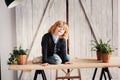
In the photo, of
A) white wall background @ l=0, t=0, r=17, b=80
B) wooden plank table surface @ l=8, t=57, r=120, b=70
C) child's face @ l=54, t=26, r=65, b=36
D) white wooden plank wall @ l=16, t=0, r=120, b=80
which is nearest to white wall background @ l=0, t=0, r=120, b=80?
white wall background @ l=0, t=0, r=17, b=80

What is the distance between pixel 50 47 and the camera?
10.9 ft

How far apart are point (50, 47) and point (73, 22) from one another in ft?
4.29

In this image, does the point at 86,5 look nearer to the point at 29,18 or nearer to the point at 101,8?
the point at 101,8

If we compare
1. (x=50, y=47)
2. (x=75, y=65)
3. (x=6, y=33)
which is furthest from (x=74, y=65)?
(x=6, y=33)

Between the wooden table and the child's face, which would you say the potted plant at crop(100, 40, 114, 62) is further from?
the child's face

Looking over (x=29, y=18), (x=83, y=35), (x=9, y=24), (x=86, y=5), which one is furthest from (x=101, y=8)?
(x=9, y=24)

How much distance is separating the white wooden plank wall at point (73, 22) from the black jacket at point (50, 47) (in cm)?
115

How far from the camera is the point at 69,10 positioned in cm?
449

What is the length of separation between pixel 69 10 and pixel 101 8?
58 cm

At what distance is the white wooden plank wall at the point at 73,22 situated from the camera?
4410mm

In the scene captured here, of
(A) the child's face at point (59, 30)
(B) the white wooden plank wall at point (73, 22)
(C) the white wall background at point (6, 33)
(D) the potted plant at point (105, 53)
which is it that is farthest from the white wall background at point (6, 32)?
(D) the potted plant at point (105, 53)

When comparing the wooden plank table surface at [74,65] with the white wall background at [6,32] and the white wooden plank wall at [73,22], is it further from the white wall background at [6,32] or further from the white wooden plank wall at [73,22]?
the white wall background at [6,32]

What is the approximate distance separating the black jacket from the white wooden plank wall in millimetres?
1153

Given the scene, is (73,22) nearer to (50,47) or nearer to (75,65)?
(50,47)
